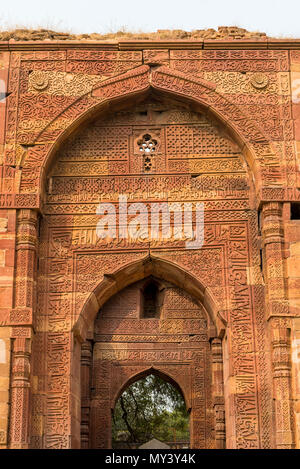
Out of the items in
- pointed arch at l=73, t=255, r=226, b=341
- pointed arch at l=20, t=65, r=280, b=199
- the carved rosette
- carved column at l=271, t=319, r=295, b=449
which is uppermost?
the carved rosette

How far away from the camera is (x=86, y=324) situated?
988cm

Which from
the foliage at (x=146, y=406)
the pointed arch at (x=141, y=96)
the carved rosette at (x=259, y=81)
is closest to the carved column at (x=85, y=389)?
the pointed arch at (x=141, y=96)

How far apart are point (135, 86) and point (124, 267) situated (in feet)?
8.27

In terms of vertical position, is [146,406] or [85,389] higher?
[146,406]

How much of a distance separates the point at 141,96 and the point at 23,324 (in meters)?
3.59

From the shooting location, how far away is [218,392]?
9.80 metres

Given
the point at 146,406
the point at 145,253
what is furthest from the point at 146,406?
the point at 145,253

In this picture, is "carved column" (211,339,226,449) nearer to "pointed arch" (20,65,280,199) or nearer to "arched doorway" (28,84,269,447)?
"arched doorway" (28,84,269,447)

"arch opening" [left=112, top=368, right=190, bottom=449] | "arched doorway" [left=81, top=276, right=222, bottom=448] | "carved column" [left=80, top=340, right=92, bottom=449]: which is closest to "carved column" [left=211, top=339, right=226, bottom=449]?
"arched doorway" [left=81, top=276, right=222, bottom=448]

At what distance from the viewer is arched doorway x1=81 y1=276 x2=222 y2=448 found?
10008 millimetres

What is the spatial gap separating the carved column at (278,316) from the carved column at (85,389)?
2.57 metres

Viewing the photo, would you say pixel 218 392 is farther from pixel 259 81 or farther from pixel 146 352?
pixel 259 81

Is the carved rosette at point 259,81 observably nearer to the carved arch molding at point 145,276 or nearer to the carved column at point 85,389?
the carved arch molding at point 145,276

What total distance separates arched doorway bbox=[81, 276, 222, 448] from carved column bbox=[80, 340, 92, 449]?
1cm
